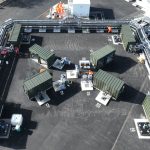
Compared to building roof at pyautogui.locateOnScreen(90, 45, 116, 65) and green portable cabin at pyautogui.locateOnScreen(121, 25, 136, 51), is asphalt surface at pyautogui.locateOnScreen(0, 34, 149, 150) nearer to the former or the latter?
building roof at pyautogui.locateOnScreen(90, 45, 116, 65)

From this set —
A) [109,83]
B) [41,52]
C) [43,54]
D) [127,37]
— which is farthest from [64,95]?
[127,37]

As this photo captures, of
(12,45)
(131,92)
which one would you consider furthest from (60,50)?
(131,92)

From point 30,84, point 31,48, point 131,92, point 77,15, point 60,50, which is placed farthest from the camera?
point 77,15

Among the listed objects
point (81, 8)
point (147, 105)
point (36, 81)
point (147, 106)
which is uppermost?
point (81, 8)

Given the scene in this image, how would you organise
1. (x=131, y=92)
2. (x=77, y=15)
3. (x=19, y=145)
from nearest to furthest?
(x=19, y=145) → (x=131, y=92) → (x=77, y=15)

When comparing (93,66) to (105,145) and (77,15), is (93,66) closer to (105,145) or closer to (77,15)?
(105,145)

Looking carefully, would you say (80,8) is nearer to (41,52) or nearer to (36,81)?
(41,52)
